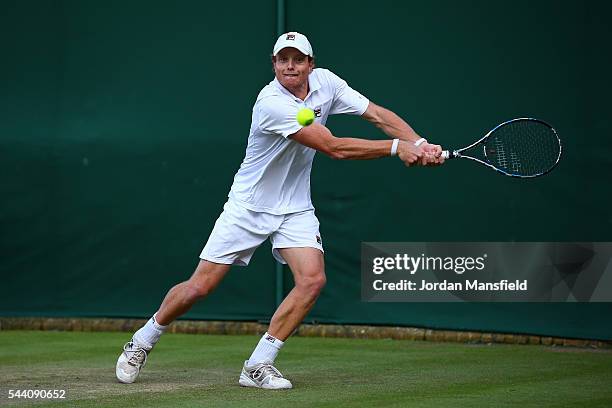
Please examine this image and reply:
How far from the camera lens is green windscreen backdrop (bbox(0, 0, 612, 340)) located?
8.16 metres

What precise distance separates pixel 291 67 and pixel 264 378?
148cm

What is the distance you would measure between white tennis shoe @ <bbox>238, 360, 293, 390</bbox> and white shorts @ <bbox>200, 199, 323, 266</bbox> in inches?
21.5

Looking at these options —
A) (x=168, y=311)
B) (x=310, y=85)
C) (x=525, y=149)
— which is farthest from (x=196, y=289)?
(x=525, y=149)

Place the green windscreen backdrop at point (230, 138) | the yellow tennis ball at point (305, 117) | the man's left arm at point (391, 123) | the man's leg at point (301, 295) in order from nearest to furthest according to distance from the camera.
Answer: the yellow tennis ball at point (305, 117) → the man's leg at point (301, 295) → the man's left arm at point (391, 123) → the green windscreen backdrop at point (230, 138)

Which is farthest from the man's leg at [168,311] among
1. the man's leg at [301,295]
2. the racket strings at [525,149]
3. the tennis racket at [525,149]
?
the racket strings at [525,149]

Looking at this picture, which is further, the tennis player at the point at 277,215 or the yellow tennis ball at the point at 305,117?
the tennis player at the point at 277,215

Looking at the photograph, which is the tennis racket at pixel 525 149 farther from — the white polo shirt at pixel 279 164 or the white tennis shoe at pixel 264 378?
the white tennis shoe at pixel 264 378

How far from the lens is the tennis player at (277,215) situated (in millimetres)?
5977

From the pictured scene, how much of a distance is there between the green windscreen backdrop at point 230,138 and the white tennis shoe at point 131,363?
2710 mm

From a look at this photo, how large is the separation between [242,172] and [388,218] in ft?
8.07

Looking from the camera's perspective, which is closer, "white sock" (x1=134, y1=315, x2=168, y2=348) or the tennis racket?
"white sock" (x1=134, y1=315, x2=168, y2=348)

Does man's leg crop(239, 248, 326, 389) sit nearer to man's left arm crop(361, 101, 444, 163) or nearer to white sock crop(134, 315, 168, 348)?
white sock crop(134, 315, 168, 348)

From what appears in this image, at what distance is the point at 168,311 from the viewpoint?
244 inches

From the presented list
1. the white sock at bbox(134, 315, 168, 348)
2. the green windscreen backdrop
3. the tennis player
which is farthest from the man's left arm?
the green windscreen backdrop
